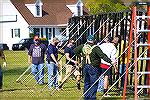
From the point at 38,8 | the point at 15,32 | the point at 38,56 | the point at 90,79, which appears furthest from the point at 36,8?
the point at 90,79

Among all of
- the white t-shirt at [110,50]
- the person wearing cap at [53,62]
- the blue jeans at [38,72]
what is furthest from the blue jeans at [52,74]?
the white t-shirt at [110,50]

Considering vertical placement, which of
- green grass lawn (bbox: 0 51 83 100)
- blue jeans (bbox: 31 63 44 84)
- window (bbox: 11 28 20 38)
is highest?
window (bbox: 11 28 20 38)

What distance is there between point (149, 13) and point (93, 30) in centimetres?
634

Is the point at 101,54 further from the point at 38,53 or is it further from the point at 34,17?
the point at 34,17

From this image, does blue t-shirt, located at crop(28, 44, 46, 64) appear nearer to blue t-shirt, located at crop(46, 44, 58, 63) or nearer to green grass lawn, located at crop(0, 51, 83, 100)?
green grass lawn, located at crop(0, 51, 83, 100)

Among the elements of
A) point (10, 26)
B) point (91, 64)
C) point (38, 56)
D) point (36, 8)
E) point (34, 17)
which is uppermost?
point (36, 8)

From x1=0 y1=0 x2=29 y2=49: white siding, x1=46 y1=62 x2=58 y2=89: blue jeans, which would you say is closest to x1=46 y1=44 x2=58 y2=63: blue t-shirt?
x1=46 y1=62 x2=58 y2=89: blue jeans

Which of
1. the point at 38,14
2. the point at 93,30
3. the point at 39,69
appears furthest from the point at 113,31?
the point at 38,14

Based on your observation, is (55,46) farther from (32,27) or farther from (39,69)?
(32,27)

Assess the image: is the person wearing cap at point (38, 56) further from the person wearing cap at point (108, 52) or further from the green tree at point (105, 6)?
the green tree at point (105, 6)

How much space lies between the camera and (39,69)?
1708cm

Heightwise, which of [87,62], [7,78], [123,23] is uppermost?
[123,23]

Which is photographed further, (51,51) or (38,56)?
(38,56)

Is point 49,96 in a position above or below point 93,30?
below
